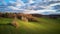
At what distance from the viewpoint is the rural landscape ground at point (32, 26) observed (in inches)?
76.8

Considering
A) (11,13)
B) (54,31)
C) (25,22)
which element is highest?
(11,13)

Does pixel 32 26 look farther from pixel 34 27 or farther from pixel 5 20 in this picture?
pixel 5 20

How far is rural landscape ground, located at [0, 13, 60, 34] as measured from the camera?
1950 mm

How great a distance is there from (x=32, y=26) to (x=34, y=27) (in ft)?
0.10

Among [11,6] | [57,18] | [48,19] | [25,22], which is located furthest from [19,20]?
[57,18]

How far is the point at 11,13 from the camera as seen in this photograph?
6.57 feet

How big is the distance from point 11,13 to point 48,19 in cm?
52

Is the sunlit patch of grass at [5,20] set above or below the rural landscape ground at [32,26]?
above

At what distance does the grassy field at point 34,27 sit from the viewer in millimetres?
1950

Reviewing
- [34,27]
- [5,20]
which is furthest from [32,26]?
[5,20]

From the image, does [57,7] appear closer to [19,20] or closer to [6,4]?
[19,20]

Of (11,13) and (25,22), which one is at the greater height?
(11,13)

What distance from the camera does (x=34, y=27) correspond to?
77.5 inches

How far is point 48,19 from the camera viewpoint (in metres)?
1.97
